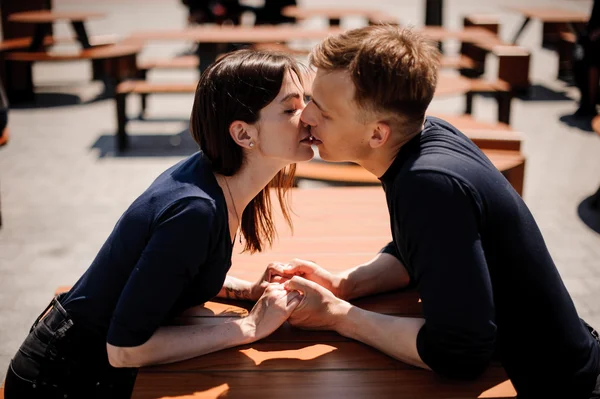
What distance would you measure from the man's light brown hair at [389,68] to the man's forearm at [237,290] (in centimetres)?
76

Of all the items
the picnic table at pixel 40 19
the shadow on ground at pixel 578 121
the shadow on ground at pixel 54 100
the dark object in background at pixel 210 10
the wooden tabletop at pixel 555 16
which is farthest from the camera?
the dark object in background at pixel 210 10

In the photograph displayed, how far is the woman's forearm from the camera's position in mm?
1861

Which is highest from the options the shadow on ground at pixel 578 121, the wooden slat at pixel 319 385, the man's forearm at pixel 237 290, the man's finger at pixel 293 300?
the man's finger at pixel 293 300

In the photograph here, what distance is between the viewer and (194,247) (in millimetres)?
1837

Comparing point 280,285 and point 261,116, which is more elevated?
point 261,116

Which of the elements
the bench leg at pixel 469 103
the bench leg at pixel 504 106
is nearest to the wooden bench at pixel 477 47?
A: the bench leg at pixel 469 103

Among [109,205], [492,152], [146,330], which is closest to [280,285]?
[146,330]

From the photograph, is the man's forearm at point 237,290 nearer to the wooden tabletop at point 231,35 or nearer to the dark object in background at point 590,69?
the wooden tabletop at point 231,35

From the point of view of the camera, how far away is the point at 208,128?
208 cm

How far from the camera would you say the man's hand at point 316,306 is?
6.66 feet

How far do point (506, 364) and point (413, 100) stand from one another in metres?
0.76

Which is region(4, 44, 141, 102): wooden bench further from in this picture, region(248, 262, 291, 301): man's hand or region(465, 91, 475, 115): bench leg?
region(248, 262, 291, 301): man's hand

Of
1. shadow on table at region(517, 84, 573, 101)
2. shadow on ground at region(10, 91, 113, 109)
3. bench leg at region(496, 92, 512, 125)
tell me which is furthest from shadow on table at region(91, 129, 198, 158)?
shadow on table at region(517, 84, 573, 101)

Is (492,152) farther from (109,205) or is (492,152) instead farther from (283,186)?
(109,205)
